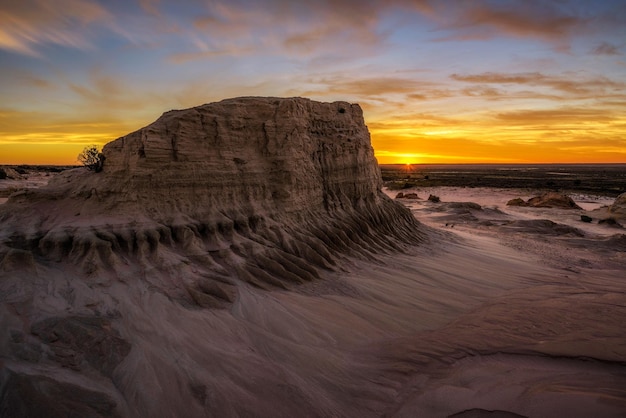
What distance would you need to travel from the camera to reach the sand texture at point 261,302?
13.9 ft

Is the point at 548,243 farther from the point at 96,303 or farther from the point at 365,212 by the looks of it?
the point at 96,303

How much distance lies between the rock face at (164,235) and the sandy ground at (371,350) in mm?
112

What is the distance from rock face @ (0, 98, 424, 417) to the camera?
4121 millimetres

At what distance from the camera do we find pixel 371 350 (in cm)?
585

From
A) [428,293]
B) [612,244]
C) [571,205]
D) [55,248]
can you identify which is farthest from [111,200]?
[571,205]

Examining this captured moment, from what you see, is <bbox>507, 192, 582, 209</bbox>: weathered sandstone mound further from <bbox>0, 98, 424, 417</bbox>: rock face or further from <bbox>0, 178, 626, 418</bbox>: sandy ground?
<bbox>0, 98, 424, 417</bbox>: rock face

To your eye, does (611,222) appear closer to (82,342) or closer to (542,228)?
(542,228)

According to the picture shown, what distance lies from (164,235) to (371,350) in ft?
14.5

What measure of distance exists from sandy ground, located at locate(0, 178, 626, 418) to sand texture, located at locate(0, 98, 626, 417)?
3 cm

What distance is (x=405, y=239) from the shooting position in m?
12.7

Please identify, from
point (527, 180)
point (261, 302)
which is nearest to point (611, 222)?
point (261, 302)

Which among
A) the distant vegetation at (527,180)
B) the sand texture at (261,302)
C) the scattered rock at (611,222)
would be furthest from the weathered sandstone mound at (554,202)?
the sand texture at (261,302)

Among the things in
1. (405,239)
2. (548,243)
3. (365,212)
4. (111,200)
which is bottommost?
(548,243)

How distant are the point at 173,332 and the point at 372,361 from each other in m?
3.04
